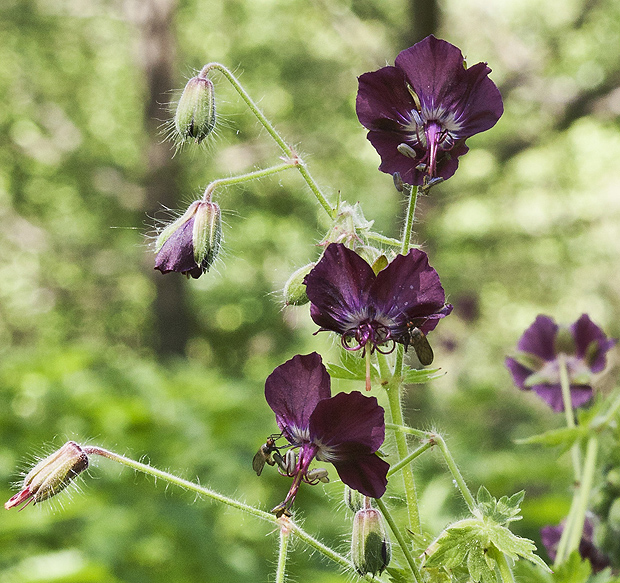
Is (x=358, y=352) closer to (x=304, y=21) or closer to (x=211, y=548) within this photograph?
(x=211, y=548)

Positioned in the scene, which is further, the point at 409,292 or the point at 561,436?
the point at 561,436

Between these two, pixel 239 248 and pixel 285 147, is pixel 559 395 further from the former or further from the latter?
pixel 239 248

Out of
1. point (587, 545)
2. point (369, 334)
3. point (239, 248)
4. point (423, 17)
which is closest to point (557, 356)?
point (587, 545)

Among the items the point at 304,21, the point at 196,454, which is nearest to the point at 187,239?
the point at 196,454

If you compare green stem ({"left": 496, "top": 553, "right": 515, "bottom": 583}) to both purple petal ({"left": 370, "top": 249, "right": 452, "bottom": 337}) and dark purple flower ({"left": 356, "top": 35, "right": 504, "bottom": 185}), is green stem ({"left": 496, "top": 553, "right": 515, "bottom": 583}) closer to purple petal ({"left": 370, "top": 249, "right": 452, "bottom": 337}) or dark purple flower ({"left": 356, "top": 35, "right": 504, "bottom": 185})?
purple petal ({"left": 370, "top": 249, "right": 452, "bottom": 337})

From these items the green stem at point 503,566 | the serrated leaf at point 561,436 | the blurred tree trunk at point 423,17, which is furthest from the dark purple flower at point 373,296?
the blurred tree trunk at point 423,17

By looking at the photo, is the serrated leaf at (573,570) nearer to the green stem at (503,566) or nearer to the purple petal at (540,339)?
the green stem at (503,566)
